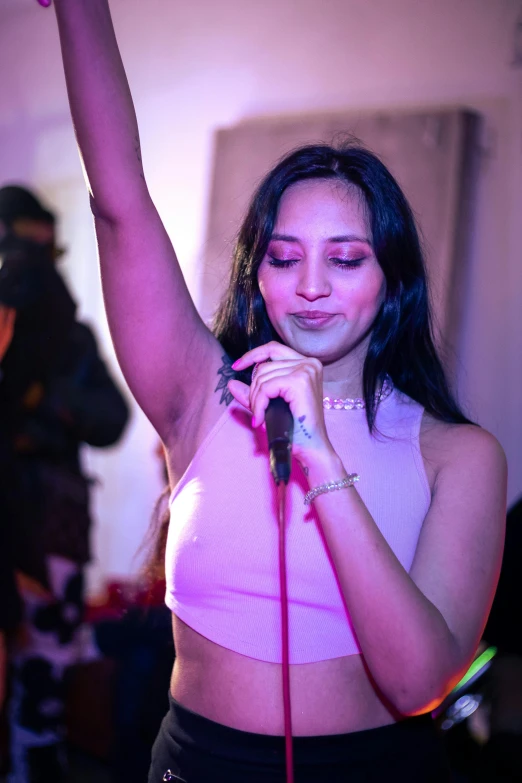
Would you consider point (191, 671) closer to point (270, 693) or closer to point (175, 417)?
point (270, 693)

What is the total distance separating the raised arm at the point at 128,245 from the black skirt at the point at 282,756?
44 centimetres

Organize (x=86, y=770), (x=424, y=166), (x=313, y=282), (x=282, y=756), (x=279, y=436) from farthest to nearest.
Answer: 1. (x=86, y=770)
2. (x=424, y=166)
3. (x=313, y=282)
4. (x=282, y=756)
5. (x=279, y=436)

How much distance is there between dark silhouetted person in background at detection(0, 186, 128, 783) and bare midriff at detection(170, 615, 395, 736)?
180 centimetres

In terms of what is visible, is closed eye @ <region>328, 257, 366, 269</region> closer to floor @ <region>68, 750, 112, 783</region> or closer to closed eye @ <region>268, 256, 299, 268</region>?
closed eye @ <region>268, 256, 299, 268</region>

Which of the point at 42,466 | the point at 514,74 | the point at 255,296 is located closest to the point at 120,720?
the point at 42,466

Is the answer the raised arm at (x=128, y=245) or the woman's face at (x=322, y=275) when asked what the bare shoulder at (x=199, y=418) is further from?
the woman's face at (x=322, y=275)

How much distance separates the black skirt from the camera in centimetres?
94

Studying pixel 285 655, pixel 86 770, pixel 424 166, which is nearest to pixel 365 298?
pixel 285 655

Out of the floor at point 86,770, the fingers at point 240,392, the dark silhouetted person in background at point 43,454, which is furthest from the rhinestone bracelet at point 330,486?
the floor at point 86,770

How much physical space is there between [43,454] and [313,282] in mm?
1980

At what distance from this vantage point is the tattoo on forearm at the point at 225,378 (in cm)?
114

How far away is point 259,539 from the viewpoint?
3.38 feet

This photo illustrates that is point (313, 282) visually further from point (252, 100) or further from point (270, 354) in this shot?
point (252, 100)

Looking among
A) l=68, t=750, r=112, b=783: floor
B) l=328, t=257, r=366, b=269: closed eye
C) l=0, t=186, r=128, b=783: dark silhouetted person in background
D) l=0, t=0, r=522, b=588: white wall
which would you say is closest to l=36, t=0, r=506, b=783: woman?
l=328, t=257, r=366, b=269: closed eye
